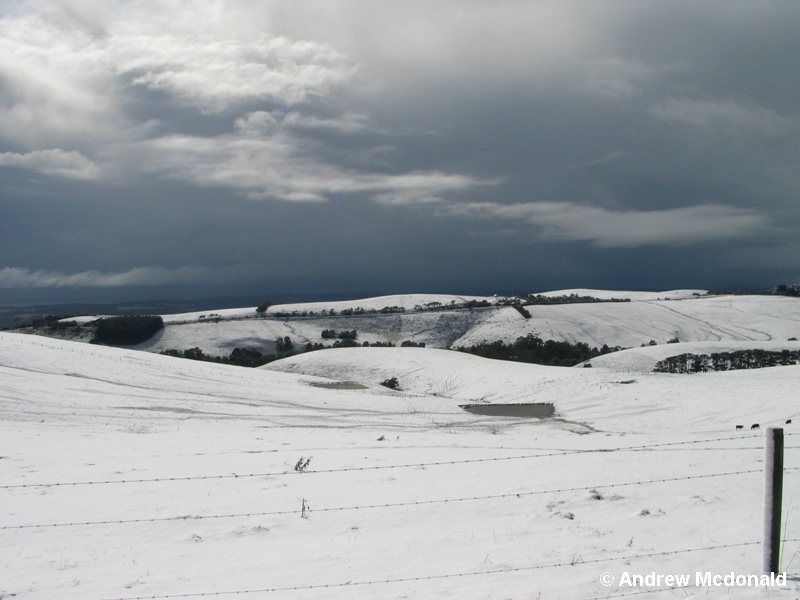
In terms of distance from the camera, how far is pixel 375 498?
33.1 feet

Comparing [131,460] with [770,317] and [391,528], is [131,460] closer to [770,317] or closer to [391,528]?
[391,528]

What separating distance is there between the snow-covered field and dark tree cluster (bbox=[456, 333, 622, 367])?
21.6 m

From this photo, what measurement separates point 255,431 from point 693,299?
7718 cm

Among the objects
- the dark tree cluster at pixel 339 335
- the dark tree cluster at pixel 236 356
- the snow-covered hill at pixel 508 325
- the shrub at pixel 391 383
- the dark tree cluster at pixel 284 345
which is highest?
the snow-covered hill at pixel 508 325

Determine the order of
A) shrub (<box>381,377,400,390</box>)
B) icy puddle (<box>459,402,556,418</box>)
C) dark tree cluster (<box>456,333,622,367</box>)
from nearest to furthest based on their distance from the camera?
icy puddle (<box>459,402,556,418</box>), shrub (<box>381,377,400,390</box>), dark tree cluster (<box>456,333,622,367</box>)

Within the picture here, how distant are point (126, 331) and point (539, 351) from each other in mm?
43312

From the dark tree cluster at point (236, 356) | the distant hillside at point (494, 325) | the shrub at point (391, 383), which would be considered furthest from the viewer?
the distant hillside at point (494, 325)

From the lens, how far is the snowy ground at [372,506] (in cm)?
691

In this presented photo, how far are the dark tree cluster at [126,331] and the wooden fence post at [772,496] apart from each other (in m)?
64.9

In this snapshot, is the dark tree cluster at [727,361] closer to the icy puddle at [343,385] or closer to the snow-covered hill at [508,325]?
the snow-covered hill at [508,325]

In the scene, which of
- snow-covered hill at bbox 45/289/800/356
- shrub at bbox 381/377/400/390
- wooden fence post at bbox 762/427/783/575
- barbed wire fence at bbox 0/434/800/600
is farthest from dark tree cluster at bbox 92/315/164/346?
wooden fence post at bbox 762/427/783/575

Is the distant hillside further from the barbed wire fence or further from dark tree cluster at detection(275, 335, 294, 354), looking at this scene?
the barbed wire fence

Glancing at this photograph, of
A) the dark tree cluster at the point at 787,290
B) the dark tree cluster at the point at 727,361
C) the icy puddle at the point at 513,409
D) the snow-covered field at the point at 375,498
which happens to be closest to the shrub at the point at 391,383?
the icy puddle at the point at 513,409

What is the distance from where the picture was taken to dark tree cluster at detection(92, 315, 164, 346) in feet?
209
